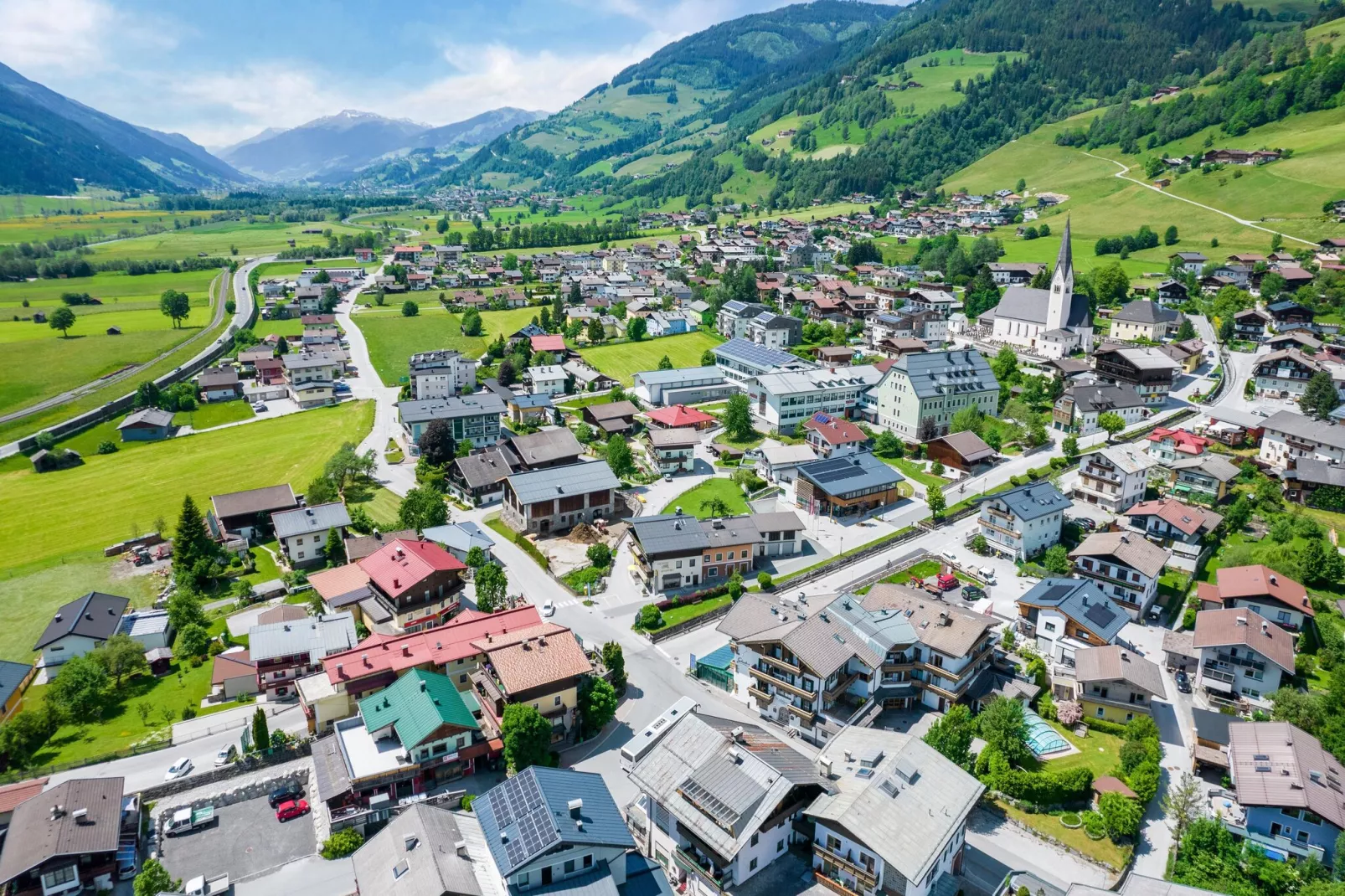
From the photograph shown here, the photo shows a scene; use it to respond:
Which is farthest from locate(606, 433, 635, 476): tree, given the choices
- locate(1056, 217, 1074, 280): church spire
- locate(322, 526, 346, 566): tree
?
locate(1056, 217, 1074, 280): church spire

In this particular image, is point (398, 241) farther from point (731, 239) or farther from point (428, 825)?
point (428, 825)

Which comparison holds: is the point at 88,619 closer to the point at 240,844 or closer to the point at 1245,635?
the point at 240,844

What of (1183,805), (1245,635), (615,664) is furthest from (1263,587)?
(615,664)

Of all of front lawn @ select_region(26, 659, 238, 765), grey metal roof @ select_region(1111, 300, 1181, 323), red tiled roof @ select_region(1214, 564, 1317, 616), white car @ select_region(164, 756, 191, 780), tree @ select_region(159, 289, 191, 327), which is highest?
tree @ select_region(159, 289, 191, 327)

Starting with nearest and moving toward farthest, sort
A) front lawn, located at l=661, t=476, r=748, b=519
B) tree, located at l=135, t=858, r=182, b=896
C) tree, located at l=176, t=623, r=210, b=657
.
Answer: tree, located at l=135, t=858, r=182, b=896, tree, located at l=176, t=623, r=210, b=657, front lawn, located at l=661, t=476, r=748, b=519

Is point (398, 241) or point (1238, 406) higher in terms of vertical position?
point (398, 241)

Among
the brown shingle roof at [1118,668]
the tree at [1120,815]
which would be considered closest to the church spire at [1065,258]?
the brown shingle roof at [1118,668]

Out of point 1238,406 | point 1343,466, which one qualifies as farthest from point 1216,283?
point 1343,466

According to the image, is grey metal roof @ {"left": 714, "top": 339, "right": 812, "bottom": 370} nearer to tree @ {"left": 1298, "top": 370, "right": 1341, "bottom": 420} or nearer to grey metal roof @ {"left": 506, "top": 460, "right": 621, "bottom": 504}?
grey metal roof @ {"left": 506, "top": 460, "right": 621, "bottom": 504}
